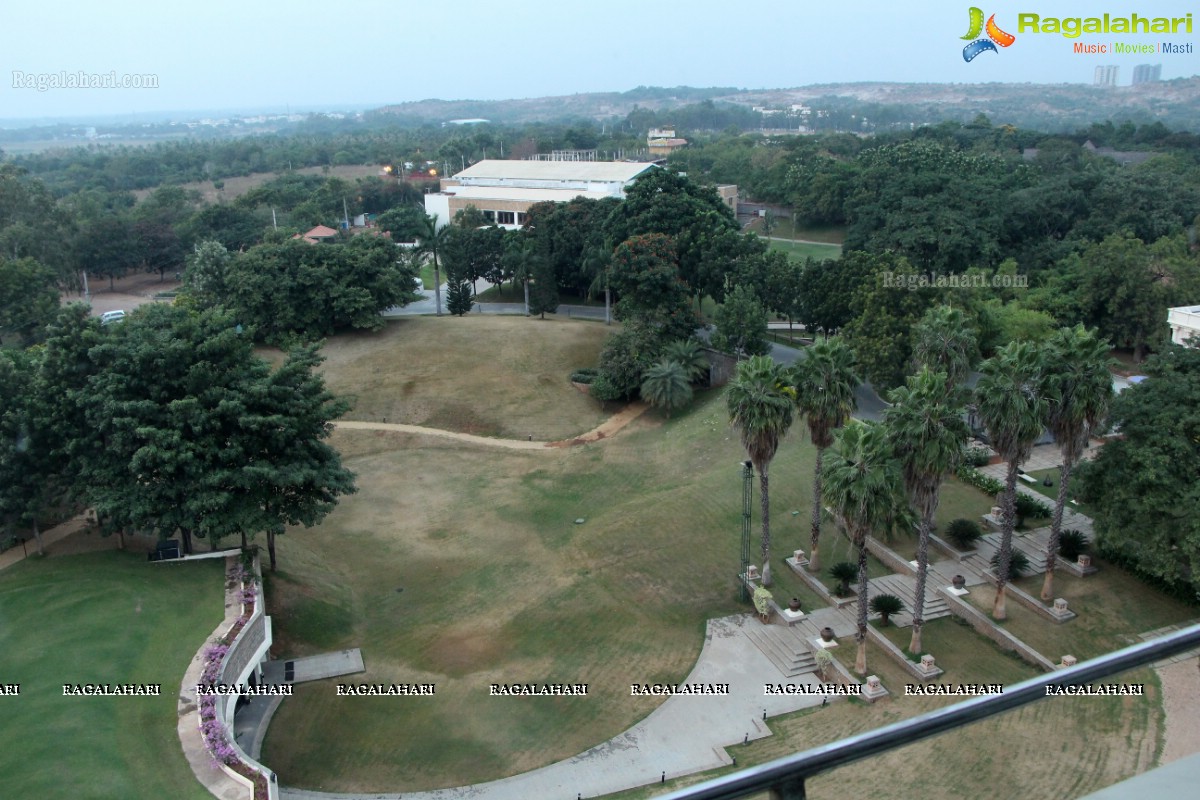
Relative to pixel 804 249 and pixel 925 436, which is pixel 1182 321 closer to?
pixel 925 436

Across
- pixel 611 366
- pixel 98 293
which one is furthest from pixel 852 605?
pixel 98 293

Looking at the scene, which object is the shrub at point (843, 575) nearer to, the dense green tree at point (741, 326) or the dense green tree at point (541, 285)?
the dense green tree at point (741, 326)

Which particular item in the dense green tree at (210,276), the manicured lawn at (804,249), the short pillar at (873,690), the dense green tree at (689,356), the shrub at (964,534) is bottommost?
the short pillar at (873,690)

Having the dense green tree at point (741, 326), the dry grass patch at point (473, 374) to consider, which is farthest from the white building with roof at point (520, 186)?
the dense green tree at point (741, 326)

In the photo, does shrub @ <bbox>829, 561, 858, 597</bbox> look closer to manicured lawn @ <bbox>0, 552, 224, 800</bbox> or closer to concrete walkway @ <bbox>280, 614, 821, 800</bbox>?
concrete walkway @ <bbox>280, 614, 821, 800</bbox>

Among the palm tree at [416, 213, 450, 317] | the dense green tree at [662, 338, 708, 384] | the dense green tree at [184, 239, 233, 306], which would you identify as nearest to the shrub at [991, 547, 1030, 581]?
the dense green tree at [662, 338, 708, 384]

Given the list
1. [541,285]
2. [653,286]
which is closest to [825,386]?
[653,286]
